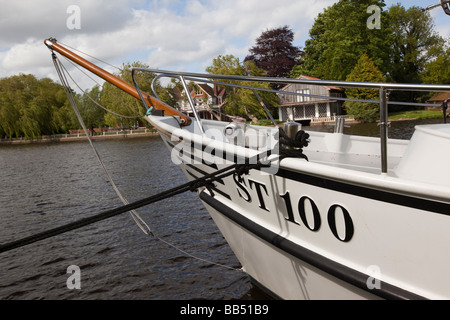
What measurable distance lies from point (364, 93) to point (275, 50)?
1140 inches

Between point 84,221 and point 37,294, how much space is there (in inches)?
143

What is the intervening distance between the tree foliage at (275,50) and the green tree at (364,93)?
2122 centimetres

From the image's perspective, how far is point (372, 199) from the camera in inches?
94.7

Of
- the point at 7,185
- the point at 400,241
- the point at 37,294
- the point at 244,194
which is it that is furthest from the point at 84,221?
the point at 7,185

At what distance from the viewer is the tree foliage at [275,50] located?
59.6 m

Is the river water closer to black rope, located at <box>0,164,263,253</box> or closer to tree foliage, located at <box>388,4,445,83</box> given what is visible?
black rope, located at <box>0,164,263,253</box>

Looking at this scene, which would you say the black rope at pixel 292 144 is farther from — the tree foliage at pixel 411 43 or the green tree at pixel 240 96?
the tree foliage at pixel 411 43

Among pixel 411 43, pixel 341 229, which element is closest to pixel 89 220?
pixel 341 229

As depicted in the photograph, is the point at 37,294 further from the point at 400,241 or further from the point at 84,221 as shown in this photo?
the point at 400,241

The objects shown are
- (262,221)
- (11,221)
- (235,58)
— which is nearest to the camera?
(262,221)

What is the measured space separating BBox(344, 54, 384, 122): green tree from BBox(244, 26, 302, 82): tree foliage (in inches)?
835

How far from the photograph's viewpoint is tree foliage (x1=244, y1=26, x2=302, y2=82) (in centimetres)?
5962

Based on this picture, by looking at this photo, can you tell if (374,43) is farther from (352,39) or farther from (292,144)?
(292,144)

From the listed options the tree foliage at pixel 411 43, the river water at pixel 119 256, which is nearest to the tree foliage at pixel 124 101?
the river water at pixel 119 256
